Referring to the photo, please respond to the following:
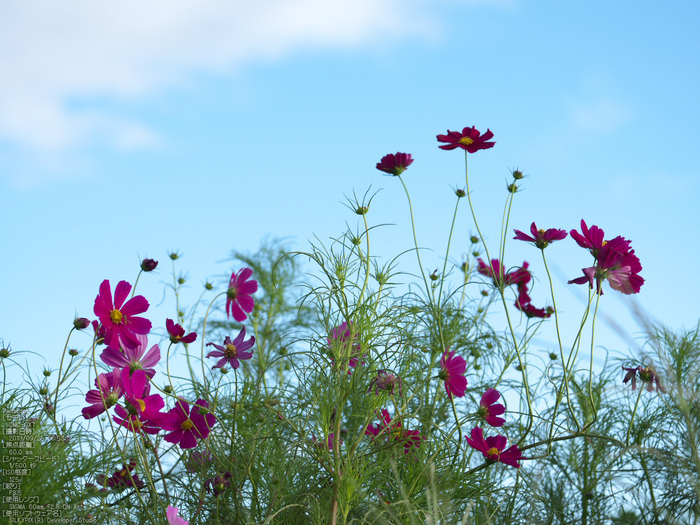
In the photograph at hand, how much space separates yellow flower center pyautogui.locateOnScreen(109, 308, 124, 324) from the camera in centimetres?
117

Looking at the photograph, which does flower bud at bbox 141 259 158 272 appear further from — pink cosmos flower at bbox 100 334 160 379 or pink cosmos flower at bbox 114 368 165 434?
pink cosmos flower at bbox 114 368 165 434

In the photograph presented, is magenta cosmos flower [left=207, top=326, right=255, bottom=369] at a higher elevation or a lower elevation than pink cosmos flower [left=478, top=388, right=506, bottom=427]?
higher

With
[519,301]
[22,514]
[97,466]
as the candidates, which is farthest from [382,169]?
[22,514]

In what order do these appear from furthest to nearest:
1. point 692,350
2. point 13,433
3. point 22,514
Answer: point 692,350, point 13,433, point 22,514

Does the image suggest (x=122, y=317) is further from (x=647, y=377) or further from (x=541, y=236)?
(x=647, y=377)

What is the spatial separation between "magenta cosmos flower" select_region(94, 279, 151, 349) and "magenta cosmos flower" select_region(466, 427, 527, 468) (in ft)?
2.22

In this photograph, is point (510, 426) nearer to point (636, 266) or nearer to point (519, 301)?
point (519, 301)

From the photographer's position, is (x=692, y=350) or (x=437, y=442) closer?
(x=437, y=442)

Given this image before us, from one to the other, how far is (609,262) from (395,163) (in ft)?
1.67

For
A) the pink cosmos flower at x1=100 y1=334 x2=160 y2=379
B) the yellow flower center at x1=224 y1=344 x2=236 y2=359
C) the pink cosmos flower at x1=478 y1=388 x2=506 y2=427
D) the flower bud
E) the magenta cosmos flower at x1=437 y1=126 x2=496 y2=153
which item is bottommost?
the pink cosmos flower at x1=478 y1=388 x2=506 y2=427

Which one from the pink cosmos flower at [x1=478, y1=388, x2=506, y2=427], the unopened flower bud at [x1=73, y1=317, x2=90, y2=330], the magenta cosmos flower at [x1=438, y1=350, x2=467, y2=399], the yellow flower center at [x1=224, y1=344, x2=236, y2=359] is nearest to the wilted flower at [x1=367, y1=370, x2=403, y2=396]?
the magenta cosmos flower at [x1=438, y1=350, x2=467, y2=399]

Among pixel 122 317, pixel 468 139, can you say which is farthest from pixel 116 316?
pixel 468 139

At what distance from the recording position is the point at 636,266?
1294 mm

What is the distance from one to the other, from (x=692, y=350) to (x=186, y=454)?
4.22ft
